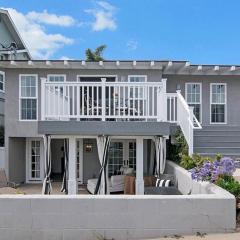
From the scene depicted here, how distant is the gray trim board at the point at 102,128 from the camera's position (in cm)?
1023

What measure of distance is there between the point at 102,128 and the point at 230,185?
4.20 metres

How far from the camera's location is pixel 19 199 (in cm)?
630

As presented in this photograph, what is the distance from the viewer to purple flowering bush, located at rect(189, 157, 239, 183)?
298 inches

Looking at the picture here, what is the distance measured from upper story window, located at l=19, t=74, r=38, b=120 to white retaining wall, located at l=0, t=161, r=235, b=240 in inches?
355

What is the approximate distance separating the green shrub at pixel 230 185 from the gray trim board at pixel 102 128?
9.99ft

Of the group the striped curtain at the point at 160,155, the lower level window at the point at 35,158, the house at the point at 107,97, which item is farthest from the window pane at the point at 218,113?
the lower level window at the point at 35,158

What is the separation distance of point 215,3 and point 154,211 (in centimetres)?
1561

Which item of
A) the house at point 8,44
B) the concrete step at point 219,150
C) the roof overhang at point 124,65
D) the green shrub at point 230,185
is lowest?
the green shrub at point 230,185

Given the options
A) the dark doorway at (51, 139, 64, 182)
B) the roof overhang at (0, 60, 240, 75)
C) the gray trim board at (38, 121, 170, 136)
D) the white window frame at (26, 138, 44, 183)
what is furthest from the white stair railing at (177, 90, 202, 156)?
the dark doorway at (51, 139, 64, 182)

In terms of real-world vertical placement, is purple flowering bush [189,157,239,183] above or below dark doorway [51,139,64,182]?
above

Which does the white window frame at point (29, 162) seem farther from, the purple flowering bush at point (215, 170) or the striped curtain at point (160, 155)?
the purple flowering bush at point (215, 170)

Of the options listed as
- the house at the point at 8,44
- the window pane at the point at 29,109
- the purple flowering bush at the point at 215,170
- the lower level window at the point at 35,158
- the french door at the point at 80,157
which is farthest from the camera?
the house at the point at 8,44

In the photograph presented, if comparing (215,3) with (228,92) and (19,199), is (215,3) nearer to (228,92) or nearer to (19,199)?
(228,92)

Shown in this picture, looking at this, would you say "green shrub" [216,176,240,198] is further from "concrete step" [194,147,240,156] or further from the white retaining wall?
"concrete step" [194,147,240,156]
